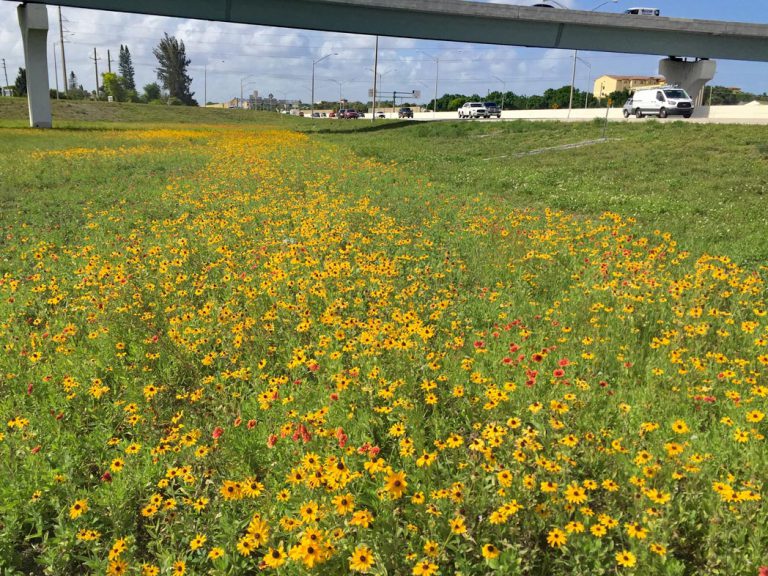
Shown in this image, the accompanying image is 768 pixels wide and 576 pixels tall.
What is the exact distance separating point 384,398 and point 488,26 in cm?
4471

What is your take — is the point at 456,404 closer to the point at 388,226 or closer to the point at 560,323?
the point at 560,323

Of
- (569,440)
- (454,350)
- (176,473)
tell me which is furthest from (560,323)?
(176,473)

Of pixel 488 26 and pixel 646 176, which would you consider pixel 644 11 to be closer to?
pixel 488 26

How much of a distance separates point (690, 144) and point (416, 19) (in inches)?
1133

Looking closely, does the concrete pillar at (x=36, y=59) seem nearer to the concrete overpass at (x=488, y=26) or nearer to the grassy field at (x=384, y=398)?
the concrete overpass at (x=488, y=26)

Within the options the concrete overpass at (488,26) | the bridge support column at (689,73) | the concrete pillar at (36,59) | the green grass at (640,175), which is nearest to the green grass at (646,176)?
the green grass at (640,175)

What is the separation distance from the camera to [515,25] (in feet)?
137

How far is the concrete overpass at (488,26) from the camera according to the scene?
3912 centimetres

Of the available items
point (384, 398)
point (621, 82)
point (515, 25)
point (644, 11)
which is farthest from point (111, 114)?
point (621, 82)

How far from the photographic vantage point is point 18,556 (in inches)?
108

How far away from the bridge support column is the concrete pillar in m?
50.8

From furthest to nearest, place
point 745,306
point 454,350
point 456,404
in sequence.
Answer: point 745,306 < point 454,350 < point 456,404

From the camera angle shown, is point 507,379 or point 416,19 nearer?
point 507,379

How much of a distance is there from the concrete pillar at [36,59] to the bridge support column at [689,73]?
167ft
